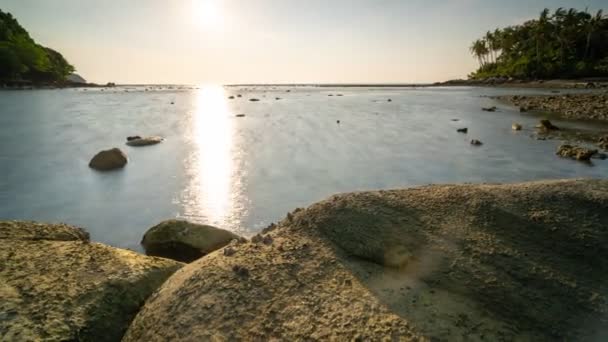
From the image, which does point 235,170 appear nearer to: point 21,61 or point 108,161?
point 108,161

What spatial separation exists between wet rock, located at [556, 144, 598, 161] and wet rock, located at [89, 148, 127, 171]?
17.2 meters

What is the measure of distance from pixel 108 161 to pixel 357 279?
41.2 feet

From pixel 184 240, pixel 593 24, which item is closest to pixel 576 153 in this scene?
pixel 184 240

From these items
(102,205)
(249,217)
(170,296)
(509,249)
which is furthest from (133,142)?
(509,249)

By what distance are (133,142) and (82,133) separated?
24.9ft

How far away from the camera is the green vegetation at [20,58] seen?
79.6m

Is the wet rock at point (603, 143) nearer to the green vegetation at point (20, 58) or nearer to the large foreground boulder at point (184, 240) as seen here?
the large foreground boulder at point (184, 240)

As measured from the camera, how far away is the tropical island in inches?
3150

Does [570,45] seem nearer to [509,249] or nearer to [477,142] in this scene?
[477,142]

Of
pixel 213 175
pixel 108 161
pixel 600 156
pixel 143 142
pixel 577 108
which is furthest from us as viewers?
pixel 577 108

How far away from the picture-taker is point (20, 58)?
86.2 m

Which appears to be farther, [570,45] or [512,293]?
[570,45]

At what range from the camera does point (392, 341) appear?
8.54 feet

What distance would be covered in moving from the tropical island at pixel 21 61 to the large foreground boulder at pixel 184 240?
326 ft
